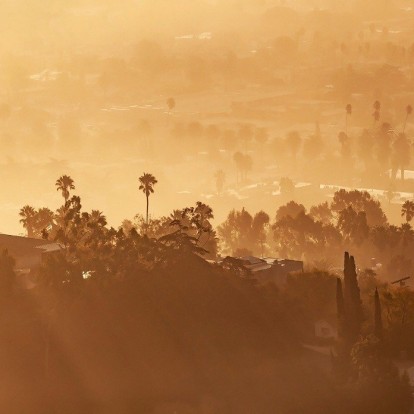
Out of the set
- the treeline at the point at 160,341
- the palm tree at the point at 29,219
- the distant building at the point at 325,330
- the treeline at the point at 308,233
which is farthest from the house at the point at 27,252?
the distant building at the point at 325,330

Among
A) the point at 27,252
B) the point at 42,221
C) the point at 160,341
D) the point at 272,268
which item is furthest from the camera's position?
the point at 42,221

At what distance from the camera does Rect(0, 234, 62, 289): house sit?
63.8m

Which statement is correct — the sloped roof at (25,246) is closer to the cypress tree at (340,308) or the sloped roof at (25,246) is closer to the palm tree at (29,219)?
the palm tree at (29,219)

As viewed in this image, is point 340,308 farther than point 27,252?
No

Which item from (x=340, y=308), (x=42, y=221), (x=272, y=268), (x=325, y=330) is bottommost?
(x=325, y=330)

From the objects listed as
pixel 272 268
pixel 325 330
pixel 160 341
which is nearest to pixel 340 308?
pixel 325 330

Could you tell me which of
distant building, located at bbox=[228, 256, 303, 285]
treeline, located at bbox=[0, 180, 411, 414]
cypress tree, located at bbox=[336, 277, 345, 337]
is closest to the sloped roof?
treeline, located at bbox=[0, 180, 411, 414]

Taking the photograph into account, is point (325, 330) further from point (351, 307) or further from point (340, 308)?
point (340, 308)

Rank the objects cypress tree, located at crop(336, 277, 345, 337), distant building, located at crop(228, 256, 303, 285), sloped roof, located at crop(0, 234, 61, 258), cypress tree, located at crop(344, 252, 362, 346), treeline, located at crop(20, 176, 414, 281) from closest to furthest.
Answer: cypress tree, located at crop(344, 252, 362, 346)
cypress tree, located at crop(336, 277, 345, 337)
sloped roof, located at crop(0, 234, 61, 258)
distant building, located at crop(228, 256, 303, 285)
treeline, located at crop(20, 176, 414, 281)

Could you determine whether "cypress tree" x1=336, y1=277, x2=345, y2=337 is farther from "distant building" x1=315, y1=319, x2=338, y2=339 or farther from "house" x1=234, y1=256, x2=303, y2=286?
"house" x1=234, y1=256, x2=303, y2=286

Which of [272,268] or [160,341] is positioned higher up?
[272,268]

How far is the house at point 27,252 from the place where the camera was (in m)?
63.8

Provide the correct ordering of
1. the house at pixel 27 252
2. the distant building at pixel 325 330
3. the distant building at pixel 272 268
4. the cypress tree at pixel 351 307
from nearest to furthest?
the cypress tree at pixel 351 307 < the distant building at pixel 325 330 < the house at pixel 27 252 < the distant building at pixel 272 268

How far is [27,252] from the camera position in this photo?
228ft
